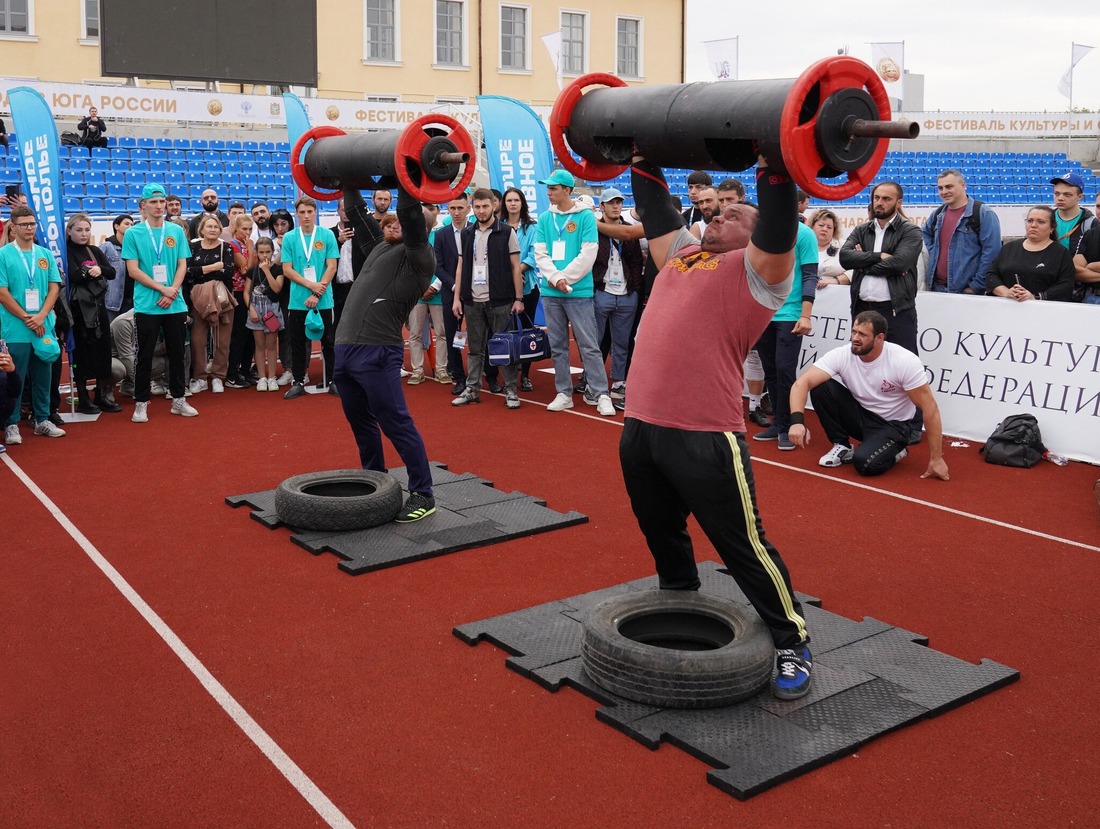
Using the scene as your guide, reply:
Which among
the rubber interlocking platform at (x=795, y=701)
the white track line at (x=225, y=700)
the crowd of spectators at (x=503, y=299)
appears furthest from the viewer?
the crowd of spectators at (x=503, y=299)

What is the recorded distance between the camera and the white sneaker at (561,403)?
10.2 metres

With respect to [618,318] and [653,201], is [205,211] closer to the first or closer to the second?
[618,318]

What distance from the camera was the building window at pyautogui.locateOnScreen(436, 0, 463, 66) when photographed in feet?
110

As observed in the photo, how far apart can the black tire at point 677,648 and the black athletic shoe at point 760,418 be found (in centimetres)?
502

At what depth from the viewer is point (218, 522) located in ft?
22.0

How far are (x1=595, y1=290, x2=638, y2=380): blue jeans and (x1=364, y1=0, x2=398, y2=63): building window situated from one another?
24.9 metres

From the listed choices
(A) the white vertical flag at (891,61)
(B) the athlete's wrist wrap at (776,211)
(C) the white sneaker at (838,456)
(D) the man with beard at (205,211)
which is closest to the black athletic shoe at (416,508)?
(C) the white sneaker at (838,456)

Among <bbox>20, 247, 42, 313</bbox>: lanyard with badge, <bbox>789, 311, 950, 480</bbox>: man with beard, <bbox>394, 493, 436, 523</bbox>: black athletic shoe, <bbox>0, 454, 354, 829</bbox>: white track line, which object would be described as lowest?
<bbox>0, 454, 354, 829</bbox>: white track line

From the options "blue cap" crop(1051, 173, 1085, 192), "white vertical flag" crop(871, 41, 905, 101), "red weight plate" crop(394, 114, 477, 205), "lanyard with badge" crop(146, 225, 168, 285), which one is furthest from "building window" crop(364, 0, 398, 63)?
"red weight plate" crop(394, 114, 477, 205)

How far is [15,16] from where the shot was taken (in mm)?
28094

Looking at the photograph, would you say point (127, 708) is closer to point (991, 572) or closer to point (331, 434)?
point (991, 572)

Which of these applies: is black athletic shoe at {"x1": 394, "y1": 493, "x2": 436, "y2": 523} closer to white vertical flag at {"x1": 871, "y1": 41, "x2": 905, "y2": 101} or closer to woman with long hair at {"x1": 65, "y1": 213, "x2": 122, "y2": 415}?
woman with long hair at {"x1": 65, "y1": 213, "x2": 122, "y2": 415}

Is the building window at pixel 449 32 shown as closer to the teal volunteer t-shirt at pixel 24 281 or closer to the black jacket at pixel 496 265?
the black jacket at pixel 496 265

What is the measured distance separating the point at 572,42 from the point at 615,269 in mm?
28625
